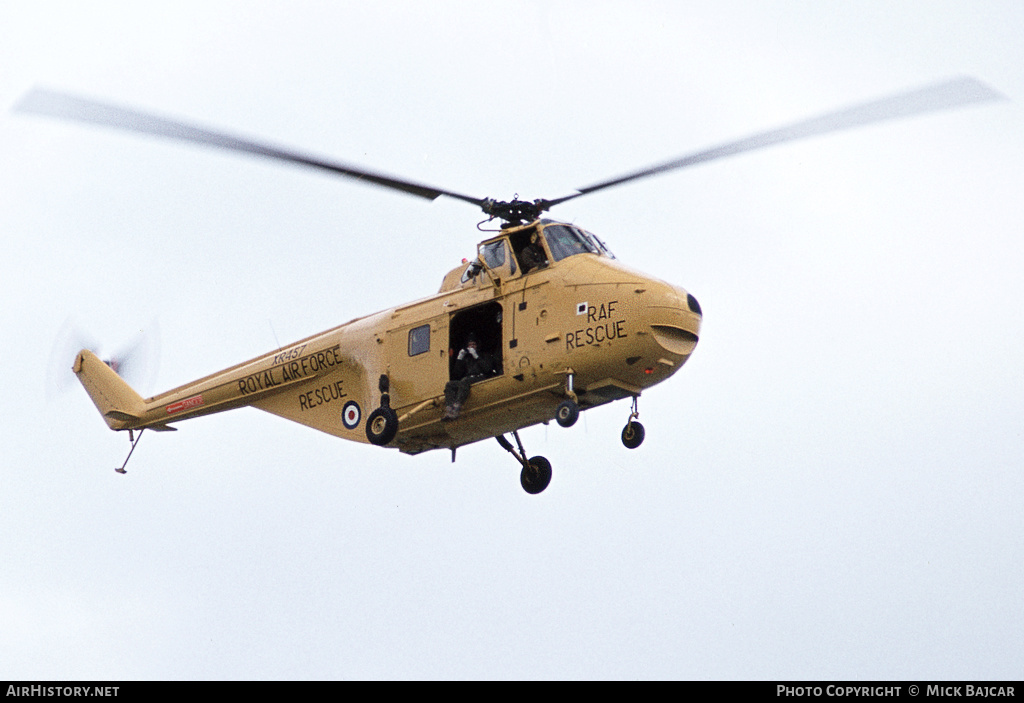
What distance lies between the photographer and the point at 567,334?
23.8 m

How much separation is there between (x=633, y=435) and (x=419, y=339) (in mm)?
4381

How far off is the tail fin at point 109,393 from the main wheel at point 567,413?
10937 mm

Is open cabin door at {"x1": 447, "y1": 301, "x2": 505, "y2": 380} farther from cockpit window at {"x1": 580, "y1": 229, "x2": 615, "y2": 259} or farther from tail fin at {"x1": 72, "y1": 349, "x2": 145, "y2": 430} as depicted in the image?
tail fin at {"x1": 72, "y1": 349, "x2": 145, "y2": 430}

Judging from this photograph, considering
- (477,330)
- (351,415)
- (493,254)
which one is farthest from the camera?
(351,415)

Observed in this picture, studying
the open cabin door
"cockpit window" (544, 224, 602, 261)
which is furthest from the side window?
"cockpit window" (544, 224, 602, 261)

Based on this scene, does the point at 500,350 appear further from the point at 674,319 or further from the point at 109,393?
the point at 109,393

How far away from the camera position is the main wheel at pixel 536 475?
2608 centimetres

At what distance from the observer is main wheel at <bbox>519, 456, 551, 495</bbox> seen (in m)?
26.1

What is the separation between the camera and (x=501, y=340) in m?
24.9

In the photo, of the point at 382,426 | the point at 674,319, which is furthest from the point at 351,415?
the point at 674,319

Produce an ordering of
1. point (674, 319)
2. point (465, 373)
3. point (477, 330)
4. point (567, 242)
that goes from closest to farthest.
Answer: point (674, 319) < point (567, 242) < point (465, 373) < point (477, 330)

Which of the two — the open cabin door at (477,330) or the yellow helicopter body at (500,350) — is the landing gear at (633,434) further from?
the open cabin door at (477,330)
